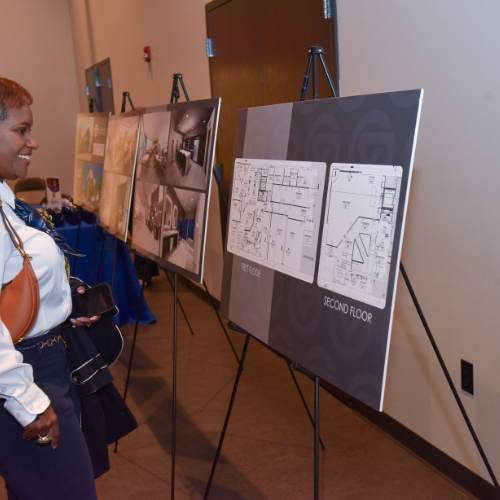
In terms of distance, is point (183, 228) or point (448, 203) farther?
point (183, 228)

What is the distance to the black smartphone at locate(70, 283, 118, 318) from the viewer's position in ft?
5.15

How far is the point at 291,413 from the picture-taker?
9.20 ft

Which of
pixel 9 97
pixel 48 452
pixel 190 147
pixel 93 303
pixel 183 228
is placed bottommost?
pixel 48 452

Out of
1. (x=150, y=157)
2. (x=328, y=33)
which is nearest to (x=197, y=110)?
(x=150, y=157)

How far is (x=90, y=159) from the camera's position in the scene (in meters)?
4.07

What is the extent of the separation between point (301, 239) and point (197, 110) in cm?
88

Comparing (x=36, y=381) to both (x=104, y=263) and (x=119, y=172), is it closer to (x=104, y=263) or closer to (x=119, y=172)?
(x=119, y=172)

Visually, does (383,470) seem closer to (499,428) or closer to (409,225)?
(499,428)

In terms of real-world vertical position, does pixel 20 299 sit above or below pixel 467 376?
above

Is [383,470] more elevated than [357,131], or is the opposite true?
[357,131]

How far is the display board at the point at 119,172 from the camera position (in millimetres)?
2930

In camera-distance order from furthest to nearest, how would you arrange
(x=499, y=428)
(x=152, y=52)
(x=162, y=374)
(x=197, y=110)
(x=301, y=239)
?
(x=152, y=52), (x=162, y=374), (x=197, y=110), (x=499, y=428), (x=301, y=239)

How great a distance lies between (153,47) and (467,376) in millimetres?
4433

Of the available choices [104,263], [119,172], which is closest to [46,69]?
[104,263]
